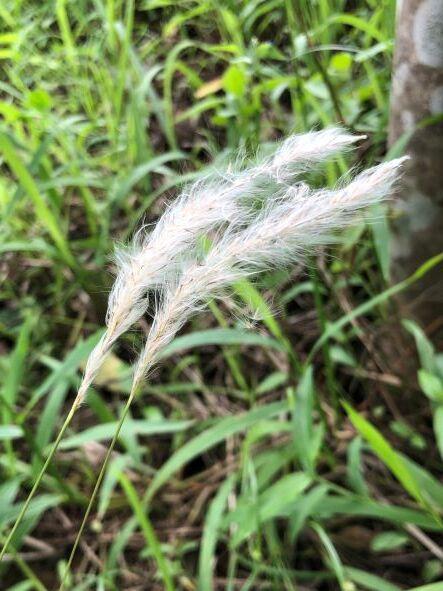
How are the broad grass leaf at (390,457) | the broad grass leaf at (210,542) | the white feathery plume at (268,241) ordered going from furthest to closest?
the broad grass leaf at (210,542), the broad grass leaf at (390,457), the white feathery plume at (268,241)

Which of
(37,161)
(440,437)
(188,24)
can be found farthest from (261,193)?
(188,24)

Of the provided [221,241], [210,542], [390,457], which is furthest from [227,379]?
[221,241]

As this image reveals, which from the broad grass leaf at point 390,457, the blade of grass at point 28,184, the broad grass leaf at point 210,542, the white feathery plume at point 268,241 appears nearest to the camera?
the white feathery plume at point 268,241

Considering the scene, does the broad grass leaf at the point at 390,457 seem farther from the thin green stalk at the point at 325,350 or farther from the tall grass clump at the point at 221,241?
the tall grass clump at the point at 221,241

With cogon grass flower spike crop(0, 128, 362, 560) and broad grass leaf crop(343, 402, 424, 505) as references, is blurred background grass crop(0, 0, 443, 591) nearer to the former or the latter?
broad grass leaf crop(343, 402, 424, 505)

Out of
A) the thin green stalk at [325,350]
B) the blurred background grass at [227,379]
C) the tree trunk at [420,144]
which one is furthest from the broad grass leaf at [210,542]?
the tree trunk at [420,144]

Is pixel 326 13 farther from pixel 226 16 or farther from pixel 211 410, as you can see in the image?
pixel 211 410
